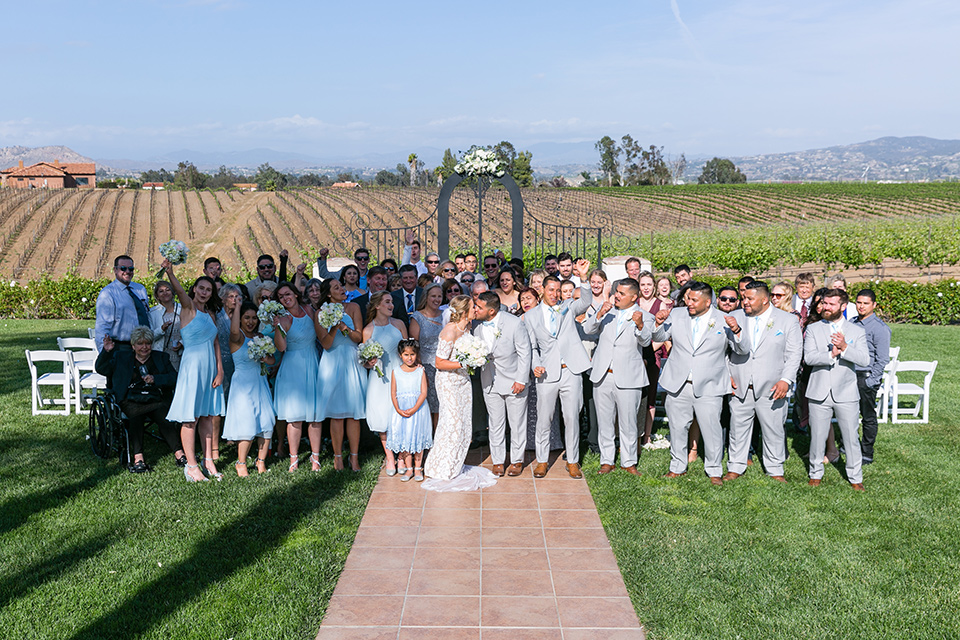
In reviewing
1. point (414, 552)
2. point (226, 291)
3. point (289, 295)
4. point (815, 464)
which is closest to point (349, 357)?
point (289, 295)

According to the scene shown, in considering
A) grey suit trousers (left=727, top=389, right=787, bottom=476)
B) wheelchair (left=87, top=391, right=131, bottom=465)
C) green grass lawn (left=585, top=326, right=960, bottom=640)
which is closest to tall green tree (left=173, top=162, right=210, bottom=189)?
wheelchair (left=87, top=391, right=131, bottom=465)

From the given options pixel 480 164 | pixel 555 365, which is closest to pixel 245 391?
pixel 555 365

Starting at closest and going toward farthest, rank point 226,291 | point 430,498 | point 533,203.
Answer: point 430,498, point 226,291, point 533,203

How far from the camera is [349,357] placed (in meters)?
6.86

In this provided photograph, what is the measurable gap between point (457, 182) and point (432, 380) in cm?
466

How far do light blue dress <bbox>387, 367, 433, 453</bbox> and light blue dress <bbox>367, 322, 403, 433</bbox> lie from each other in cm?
7

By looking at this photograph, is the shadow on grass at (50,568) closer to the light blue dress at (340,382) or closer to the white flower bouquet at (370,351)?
the light blue dress at (340,382)

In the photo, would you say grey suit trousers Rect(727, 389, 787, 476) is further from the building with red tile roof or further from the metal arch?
the building with red tile roof

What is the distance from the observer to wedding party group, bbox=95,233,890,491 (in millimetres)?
6457

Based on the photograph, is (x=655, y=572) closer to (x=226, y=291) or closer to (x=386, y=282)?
(x=386, y=282)

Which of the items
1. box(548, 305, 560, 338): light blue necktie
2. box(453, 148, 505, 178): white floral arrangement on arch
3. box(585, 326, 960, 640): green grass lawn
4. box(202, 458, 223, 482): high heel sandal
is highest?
box(453, 148, 505, 178): white floral arrangement on arch

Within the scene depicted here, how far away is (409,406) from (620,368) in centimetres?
194

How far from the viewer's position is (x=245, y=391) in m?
6.70

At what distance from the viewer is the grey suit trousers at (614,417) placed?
6859 mm
